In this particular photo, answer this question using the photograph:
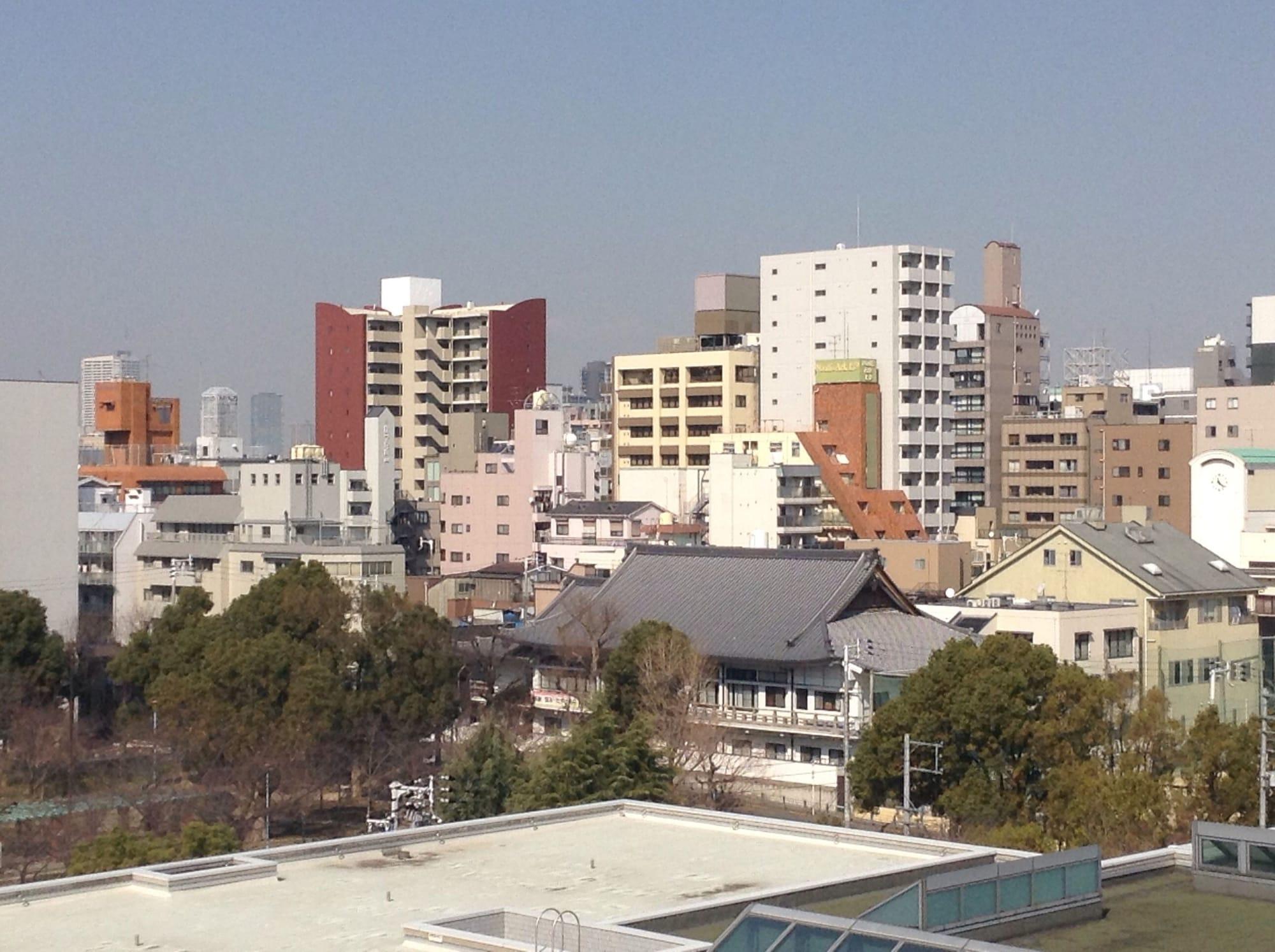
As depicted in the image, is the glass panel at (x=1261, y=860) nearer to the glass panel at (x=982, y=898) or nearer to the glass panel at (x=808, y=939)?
the glass panel at (x=982, y=898)

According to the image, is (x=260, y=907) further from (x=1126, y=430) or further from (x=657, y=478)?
(x=1126, y=430)

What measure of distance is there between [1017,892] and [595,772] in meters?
14.5

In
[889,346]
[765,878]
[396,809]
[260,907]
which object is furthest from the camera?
[889,346]

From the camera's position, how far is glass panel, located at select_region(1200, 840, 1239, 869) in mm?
14281

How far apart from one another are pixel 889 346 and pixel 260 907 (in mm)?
58891

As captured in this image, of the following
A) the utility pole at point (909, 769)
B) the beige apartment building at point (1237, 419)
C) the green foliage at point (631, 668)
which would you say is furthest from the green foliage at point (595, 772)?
the beige apartment building at point (1237, 419)

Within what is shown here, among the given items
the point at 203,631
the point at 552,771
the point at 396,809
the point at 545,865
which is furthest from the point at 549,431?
the point at 545,865

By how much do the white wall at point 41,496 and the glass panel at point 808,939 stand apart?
44992mm

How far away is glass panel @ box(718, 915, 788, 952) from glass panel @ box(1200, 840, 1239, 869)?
4.83 metres

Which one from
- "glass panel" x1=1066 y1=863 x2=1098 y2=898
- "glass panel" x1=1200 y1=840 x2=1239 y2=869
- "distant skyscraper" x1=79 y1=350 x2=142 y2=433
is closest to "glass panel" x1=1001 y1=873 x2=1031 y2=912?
"glass panel" x1=1066 y1=863 x2=1098 y2=898

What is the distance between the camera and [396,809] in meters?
31.9

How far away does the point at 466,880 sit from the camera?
57.5ft

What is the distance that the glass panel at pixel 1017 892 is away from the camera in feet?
42.6

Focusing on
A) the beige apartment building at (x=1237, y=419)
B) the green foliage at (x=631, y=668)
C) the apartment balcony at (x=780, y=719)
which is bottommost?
the apartment balcony at (x=780, y=719)
